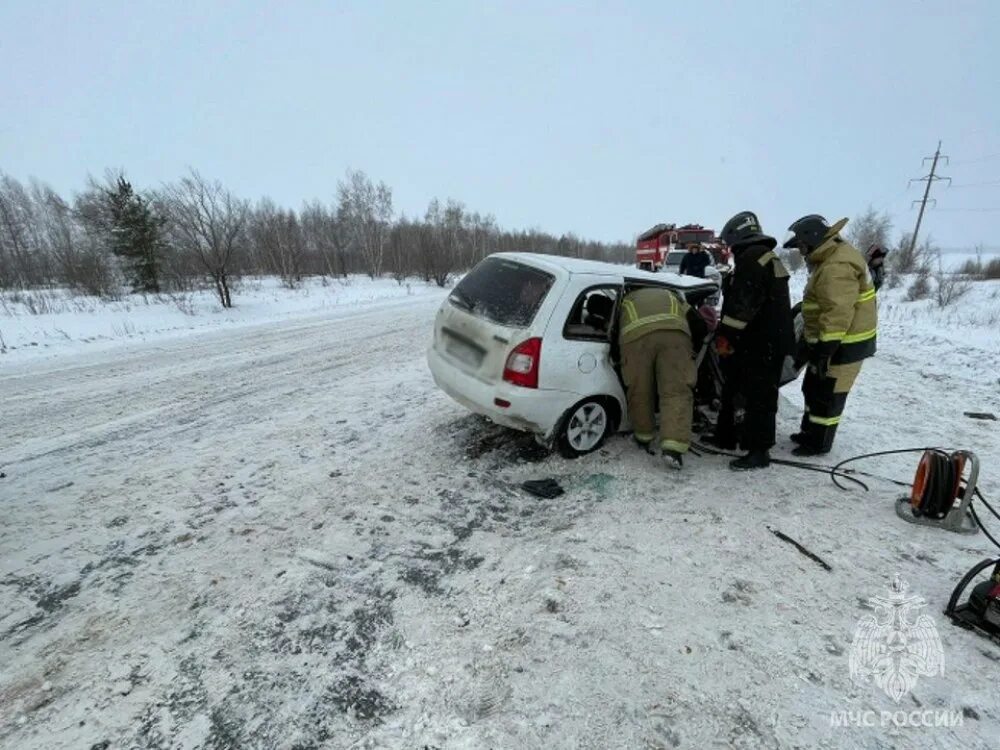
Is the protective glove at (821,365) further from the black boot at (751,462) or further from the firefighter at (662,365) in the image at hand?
the firefighter at (662,365)

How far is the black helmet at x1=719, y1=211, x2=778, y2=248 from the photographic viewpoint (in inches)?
149

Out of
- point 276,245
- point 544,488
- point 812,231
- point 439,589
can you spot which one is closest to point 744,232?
point 812,231

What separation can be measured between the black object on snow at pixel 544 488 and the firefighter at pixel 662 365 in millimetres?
938

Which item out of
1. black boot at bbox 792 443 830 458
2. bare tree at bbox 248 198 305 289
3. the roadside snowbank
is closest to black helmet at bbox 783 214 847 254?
black boot at bbox 792 443 830 458

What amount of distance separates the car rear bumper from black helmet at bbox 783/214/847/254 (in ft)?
7.54

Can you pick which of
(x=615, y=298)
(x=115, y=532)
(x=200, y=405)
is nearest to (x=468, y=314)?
(x=615, y=298)

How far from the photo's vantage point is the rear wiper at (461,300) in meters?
4.18

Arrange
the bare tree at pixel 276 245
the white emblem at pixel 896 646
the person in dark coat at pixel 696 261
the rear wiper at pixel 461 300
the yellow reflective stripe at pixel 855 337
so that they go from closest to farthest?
1. the white emblem at pixel 896 646
2. the yellow reflective stripe at pixel 855 337
3. the rear wiper at pixel 461 300
4. the person in dark coat at pixel 696 261
5. the bare tree at pixel 276 245

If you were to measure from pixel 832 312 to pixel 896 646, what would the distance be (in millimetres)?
2480

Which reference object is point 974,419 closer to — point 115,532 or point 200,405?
point 115,532

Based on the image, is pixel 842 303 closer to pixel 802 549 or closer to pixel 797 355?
pixel 797 355

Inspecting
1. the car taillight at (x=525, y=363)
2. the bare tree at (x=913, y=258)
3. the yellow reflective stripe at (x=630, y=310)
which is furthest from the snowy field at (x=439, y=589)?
the bare tree at (x=913, y=258)

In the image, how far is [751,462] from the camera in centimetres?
398

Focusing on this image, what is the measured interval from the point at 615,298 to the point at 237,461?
3607 mm
